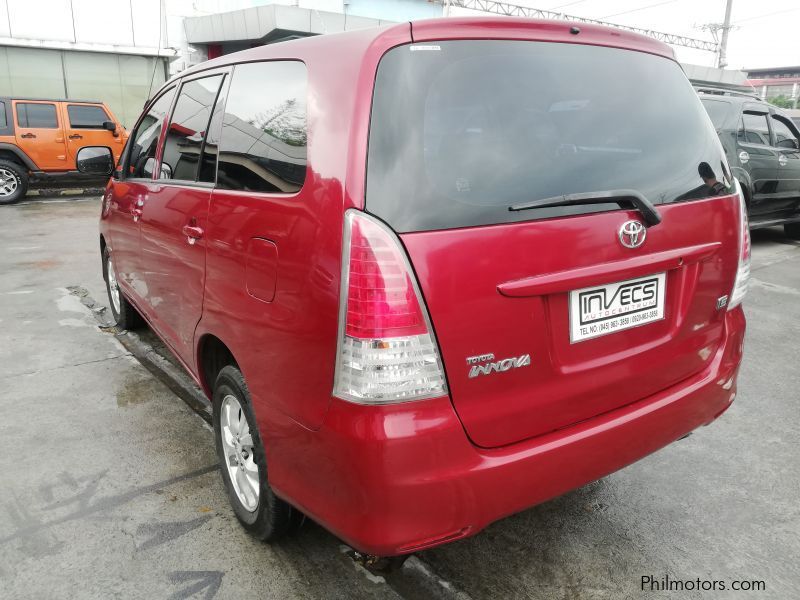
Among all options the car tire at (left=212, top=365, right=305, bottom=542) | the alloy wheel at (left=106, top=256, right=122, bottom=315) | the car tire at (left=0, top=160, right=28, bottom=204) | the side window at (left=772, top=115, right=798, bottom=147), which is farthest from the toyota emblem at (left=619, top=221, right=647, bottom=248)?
the car tire at (left=0, top=160, right=28, bottom=204)

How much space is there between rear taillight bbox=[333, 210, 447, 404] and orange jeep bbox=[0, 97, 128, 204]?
12363 millimetres

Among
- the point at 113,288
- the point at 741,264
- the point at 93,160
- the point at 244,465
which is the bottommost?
the point at 113,288

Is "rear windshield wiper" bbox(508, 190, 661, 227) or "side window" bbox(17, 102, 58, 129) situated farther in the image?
"side window" bbox(17, 102, 58, 129)

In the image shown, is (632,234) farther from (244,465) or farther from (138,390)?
(138,390)

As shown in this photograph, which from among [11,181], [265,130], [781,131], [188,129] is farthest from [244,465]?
[11,181]

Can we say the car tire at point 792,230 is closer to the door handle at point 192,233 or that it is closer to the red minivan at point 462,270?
the red minivan at point 462,270

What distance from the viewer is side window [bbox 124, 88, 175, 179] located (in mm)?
3334

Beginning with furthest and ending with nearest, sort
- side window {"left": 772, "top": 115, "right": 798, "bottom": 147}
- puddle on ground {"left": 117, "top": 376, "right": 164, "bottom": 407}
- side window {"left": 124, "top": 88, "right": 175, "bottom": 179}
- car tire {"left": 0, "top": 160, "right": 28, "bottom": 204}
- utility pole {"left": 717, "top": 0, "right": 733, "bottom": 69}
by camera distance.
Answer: utility pole {"left": 717, "top": 0, "right": 733, "bottom": 69}, car tire {"left": 0, "top": 160, "right": 28, "bottom": 204}, side window {"left": 772, "top": 115, "right": 798, "bottom": 147}, puddle on ground {"left": 117, "top": 376, "right": 164, "bottom": 407}, side window {"left": 124, "top": 88, "right": 175, "bottom": 179}

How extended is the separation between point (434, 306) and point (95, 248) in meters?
7.56

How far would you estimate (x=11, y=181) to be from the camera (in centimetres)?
1216

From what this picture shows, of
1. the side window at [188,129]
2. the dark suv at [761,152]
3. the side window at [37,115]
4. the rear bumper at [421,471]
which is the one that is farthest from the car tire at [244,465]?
the side window at [37,115]

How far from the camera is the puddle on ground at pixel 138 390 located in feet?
11.9

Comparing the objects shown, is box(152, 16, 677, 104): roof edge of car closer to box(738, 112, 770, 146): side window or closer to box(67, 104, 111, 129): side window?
box(738, 112, 770, 146): side window

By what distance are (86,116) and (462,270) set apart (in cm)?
1360
